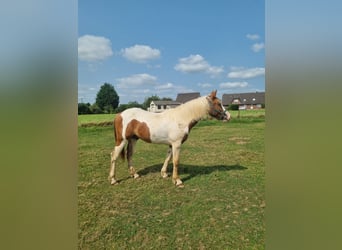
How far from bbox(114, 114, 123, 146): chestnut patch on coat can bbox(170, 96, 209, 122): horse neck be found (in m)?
0.46

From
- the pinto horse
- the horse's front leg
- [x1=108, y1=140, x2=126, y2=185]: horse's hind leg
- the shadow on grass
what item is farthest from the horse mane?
the shadow on grass

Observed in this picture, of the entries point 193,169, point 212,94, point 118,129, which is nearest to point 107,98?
point 118,129

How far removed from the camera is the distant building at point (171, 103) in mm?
1678

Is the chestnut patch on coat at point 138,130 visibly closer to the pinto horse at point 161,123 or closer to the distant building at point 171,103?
the pinto horse at point 161,123

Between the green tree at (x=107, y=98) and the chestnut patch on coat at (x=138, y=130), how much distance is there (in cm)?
32

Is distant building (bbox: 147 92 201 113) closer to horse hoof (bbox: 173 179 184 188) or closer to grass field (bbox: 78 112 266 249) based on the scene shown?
grass field (bbox: 78 112 266 249)

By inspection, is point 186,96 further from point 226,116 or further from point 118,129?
point 118,129

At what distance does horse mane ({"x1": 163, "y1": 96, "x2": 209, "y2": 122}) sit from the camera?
5.89 ft

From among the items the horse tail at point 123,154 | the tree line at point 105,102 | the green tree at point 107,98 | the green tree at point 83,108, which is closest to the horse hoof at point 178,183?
the horse tail at point 123,154

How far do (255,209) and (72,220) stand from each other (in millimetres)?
1209

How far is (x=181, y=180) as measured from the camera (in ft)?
6.54
